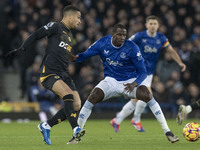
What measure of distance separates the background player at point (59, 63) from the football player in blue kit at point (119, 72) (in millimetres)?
481

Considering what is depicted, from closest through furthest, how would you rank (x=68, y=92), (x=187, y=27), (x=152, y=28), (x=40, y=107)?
(x=68, y=92)
(x=152, y=28)
(x=40, y=107)
(x=187, y=27)

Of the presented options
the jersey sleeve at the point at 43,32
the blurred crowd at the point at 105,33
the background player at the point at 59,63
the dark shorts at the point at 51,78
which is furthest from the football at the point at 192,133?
the blurred crowd at the point at 105,33

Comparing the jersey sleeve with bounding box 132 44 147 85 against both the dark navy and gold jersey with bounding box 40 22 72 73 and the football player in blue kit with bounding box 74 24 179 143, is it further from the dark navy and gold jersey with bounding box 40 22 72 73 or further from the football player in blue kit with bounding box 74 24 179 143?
the dark navy and gold jersey with bounding box 40 22 72 73

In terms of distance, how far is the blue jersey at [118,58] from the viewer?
8.50m

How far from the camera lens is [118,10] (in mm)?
18906

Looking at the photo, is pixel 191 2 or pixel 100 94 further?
pixel 191 2

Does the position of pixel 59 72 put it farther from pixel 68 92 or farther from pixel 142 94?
pixel 142 94

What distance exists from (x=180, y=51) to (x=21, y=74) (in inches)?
211

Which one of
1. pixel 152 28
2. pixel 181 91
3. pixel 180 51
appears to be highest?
pixel 152 28

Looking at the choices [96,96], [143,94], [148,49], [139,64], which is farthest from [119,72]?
[148,49]

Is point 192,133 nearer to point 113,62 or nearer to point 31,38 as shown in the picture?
point 113,62

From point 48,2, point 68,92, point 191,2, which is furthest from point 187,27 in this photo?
point 68,92

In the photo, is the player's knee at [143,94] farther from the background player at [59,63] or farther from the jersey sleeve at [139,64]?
the background player at [59,63]

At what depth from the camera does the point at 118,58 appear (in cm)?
862
